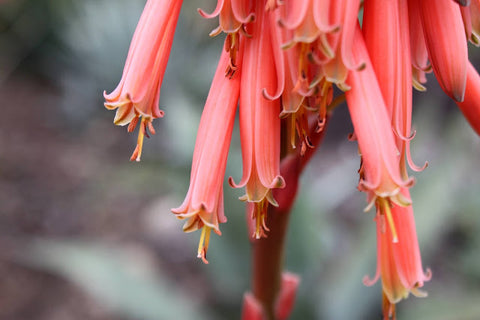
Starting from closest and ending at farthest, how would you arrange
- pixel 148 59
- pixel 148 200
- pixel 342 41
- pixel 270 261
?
pixel 342 41
pixel 148 59
pixel 270 261
pixel 148 200

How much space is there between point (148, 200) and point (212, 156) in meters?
2.27

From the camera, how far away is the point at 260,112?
646mm

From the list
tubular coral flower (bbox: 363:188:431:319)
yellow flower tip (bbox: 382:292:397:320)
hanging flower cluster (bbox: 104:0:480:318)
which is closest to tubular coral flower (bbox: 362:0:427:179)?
hanging flower cluster (bbox: 104:0:480:318)

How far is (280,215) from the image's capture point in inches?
36.0

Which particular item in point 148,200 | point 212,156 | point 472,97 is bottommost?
point 148,200

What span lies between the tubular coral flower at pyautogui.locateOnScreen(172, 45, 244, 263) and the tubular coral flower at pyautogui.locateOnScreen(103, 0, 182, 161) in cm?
9

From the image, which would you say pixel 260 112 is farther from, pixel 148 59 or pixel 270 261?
pixel 270 261

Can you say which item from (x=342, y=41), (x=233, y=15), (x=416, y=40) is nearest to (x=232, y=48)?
(x=233, y=15)

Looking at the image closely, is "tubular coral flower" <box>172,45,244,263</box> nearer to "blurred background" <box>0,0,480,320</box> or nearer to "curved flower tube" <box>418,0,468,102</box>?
"curved flower tube" <box>418,0,468,102</box>

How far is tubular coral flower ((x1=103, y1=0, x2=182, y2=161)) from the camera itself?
0.68 meters

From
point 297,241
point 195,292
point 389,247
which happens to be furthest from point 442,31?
point 195,292

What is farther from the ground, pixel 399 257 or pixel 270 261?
pixel 399 257

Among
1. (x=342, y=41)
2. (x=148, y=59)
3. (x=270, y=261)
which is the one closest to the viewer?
(x=342, y=41)

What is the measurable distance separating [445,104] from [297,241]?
2.32 meters
